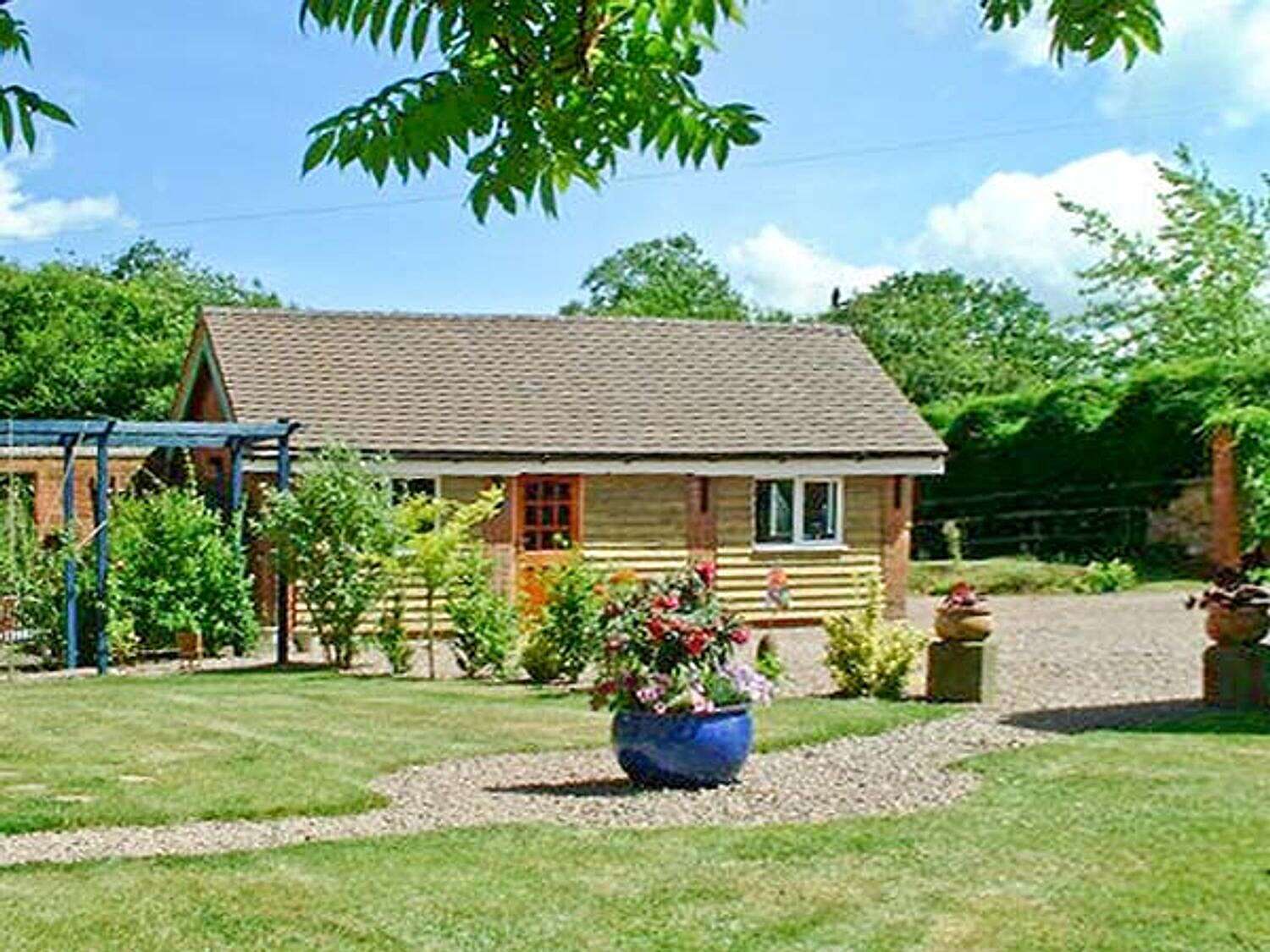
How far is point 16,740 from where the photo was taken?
12.8m

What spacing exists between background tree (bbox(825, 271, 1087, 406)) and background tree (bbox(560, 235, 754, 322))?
296 inches

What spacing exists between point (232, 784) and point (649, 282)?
193ft

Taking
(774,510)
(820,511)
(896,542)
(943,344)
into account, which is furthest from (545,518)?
(943,344)

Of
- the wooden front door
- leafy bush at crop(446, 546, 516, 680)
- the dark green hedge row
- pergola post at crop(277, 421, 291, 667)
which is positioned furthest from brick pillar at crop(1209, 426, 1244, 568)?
pergola post at crop(277, 421, 291, 667)

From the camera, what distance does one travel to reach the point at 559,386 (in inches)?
1001

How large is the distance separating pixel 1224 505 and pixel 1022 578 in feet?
10.9

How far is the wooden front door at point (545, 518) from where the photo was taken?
2364 centimetres

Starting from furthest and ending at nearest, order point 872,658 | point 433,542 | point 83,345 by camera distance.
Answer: point 83,345 → point 433,542 → point 872,658

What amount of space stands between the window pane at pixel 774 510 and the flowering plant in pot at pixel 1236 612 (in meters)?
10.4

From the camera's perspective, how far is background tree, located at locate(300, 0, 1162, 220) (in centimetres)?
306

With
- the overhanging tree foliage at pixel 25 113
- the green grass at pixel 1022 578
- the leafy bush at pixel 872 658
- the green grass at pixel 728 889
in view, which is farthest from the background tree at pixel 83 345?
the overhanging tree foliage at pixel 25 113

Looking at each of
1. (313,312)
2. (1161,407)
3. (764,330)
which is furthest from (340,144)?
(1161,407)

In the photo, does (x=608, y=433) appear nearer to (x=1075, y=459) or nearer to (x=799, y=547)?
(x=799, y=547)

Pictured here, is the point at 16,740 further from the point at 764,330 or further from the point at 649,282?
the point at 649,282
